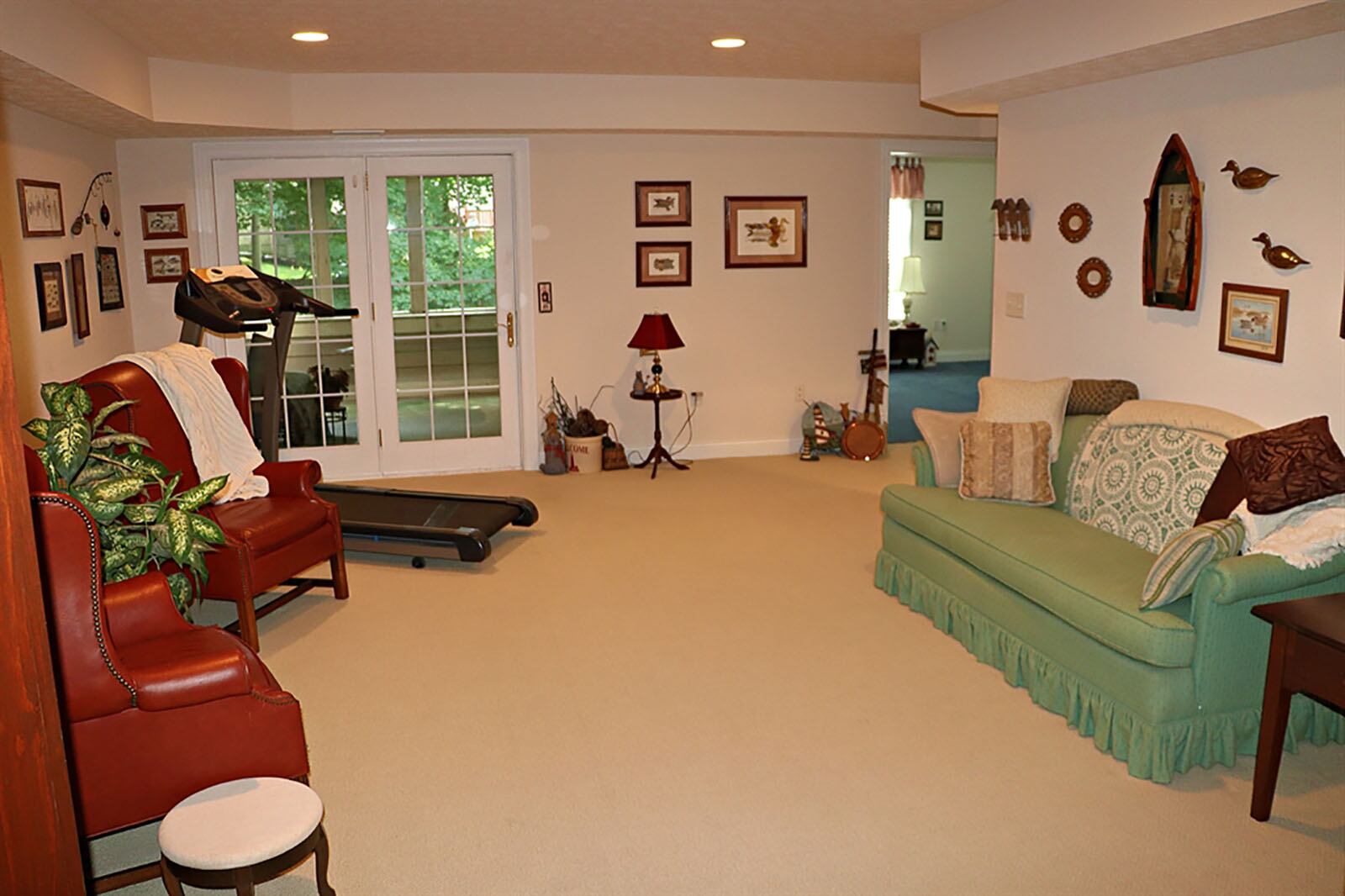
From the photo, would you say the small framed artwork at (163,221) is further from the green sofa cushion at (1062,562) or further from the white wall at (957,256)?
the white wall at (957,256)

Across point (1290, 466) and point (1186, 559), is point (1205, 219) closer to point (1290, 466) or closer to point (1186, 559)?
point (1290, 466)

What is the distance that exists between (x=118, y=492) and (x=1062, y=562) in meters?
2.96

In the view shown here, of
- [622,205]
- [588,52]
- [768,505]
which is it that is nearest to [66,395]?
[588,52]

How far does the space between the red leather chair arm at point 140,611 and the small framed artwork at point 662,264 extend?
4820 mm

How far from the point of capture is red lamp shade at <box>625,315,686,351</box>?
7.13 metres

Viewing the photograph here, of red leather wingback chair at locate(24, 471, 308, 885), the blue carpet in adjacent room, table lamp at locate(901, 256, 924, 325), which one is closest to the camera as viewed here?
red leather wingback chair at locate(24, 471, 308, 885)

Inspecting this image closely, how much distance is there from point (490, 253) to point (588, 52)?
1.87m

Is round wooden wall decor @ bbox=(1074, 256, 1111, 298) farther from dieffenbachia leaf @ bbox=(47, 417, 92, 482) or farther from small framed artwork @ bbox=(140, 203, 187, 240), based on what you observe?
small framed artwork @ bbox=(140, 203, 187, 240)

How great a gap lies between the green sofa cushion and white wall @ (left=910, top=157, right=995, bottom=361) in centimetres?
824

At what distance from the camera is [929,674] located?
4.10 metres

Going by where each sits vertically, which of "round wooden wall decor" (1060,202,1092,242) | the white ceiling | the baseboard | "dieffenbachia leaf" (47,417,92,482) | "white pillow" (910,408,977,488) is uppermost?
the white ceiling

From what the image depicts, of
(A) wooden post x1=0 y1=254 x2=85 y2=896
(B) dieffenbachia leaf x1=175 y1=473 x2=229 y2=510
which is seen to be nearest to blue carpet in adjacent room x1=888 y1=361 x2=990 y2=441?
(B) dieffenbachia leaf x1=175 y1=473 x2=229 y2=510

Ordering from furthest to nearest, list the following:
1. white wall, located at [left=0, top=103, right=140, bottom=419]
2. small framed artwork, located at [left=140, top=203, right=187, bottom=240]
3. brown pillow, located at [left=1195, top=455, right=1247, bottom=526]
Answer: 1. small framed artwork, located at [left=140, top=203, right=187, bottom=240]
2. white wall, located at [left=0, top=103, right=140, bottom=419]
3. brown pillow, located at [left=1195, top=455, right=1247, bottom=526]

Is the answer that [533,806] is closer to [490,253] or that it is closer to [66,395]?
[66,395]
